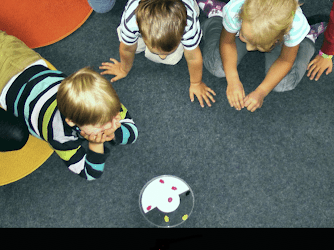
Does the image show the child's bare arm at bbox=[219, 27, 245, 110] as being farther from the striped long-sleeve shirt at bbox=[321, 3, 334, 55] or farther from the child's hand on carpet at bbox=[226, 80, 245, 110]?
the striped long-sleeve shirt at bbox=[321, 3, 334, 55]

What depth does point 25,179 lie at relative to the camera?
1.31 m

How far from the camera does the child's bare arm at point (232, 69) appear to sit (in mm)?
1215

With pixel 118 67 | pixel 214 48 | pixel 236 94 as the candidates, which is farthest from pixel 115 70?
pixel 236 94

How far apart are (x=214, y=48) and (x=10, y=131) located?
90 centimetres

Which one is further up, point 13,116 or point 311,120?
point 13,116

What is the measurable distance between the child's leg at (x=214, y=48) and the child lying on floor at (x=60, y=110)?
0.46 meters

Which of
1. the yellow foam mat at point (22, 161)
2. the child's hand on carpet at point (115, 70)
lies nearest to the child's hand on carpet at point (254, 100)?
the child's hand on carpet at point (115, 70)

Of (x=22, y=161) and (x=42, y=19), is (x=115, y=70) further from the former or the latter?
(x=22, y=161)

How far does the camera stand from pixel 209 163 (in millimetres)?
1314

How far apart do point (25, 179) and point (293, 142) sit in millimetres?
1245
